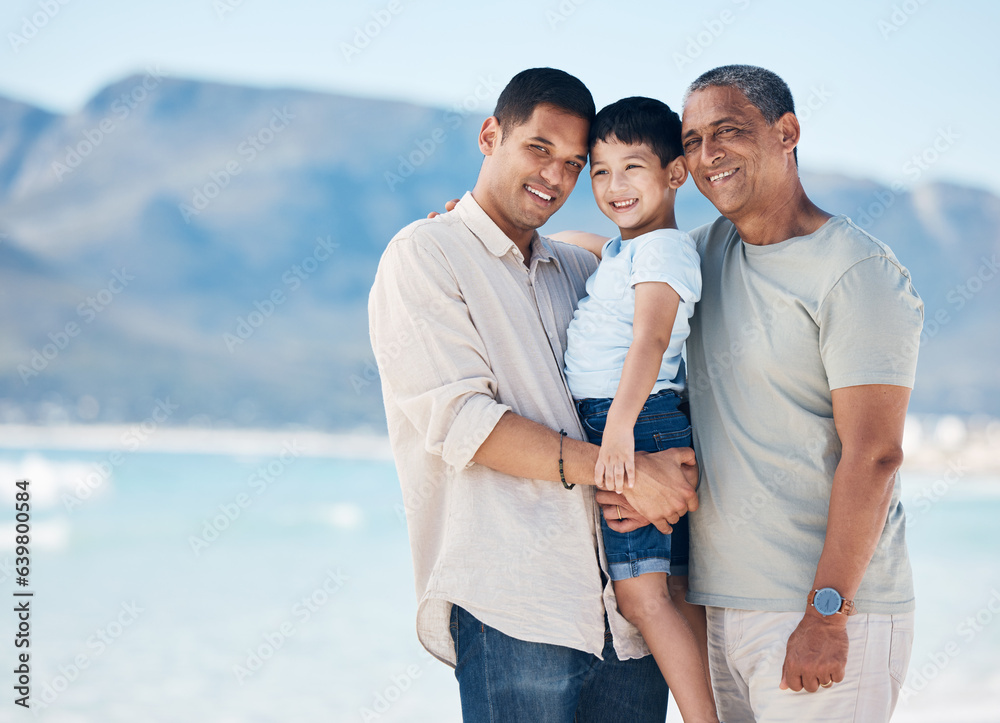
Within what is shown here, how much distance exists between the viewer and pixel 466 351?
2137mm

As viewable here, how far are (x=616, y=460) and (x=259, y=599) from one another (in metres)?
7.51

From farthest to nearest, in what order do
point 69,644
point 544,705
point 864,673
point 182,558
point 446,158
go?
1. point 446,158
2. point 182,558
3. point 69,644
4. point 544,705
5. point 864,673

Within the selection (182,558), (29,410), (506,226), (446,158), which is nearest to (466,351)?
(506,226)

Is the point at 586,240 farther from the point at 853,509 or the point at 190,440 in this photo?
the point at 190,440

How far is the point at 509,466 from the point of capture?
6.76 feet

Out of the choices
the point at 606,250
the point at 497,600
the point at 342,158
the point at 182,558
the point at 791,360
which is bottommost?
the point at 182,558

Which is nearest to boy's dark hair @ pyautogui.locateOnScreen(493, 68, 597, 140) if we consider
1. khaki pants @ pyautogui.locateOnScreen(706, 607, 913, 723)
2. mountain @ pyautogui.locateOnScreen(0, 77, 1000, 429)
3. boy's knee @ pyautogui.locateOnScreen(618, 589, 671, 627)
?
boy's knee @ pyautogui.locateOnScreen(618, 589, 671, 627)

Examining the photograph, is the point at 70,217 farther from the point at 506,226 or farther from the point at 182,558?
the point at 506,226

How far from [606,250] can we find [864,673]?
1.25 meters

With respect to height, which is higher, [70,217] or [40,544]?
[70,217]

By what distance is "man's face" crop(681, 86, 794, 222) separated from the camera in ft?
6.98

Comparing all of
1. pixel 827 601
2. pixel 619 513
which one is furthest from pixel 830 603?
pixel 619 513

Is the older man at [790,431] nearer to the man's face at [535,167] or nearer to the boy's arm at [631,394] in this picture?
the boy's arm at [631,394]

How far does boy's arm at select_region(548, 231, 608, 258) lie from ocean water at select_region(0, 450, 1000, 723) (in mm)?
3317
